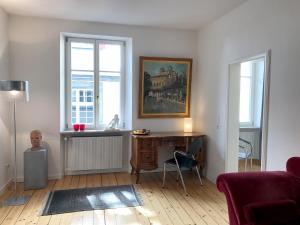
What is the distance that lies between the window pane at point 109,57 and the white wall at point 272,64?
1.57 meters

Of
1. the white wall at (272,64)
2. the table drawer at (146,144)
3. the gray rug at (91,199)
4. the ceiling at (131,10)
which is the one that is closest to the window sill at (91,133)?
the table drawer at (146,144)

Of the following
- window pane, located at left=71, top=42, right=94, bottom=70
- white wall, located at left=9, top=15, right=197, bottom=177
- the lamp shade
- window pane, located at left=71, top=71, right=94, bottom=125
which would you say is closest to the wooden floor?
white wall, located at left=9, top=15, right=197, bottom=177

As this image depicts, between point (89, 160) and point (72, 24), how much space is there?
2335mm

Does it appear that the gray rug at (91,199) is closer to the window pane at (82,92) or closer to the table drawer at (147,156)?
the table drawer at (147,156)

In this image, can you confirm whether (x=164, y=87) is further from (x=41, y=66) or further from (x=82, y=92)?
(x=41, y=66)

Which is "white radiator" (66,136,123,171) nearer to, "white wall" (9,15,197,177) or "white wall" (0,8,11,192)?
"white wall" (9,15,197,177)

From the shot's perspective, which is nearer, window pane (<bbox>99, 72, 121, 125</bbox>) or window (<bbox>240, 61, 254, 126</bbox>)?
window pane (<bbox>99, 72, 121, 125</bbox>)

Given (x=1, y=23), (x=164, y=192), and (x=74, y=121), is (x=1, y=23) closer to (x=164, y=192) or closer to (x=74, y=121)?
(x=74, y=121)

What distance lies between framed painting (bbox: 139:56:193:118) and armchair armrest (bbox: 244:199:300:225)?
280cm

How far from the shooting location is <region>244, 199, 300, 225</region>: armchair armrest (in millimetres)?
1667

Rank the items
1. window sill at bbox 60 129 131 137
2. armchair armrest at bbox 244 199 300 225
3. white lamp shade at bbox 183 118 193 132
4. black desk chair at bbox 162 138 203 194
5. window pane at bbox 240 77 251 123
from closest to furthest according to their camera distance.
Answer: armchair armrest at bbox 244 199 300 225, black desk chair at bbox 162 138 203 194, window sill at bbox 60 129 131 137, white lamp shade at bbox 183 118 193 132, window pane at bbox 240 77 251 123

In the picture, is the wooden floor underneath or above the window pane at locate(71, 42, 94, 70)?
underneath

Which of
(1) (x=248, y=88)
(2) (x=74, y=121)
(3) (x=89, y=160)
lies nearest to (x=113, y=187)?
(3) (x=89, y=160)

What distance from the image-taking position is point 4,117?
3.56 metres
